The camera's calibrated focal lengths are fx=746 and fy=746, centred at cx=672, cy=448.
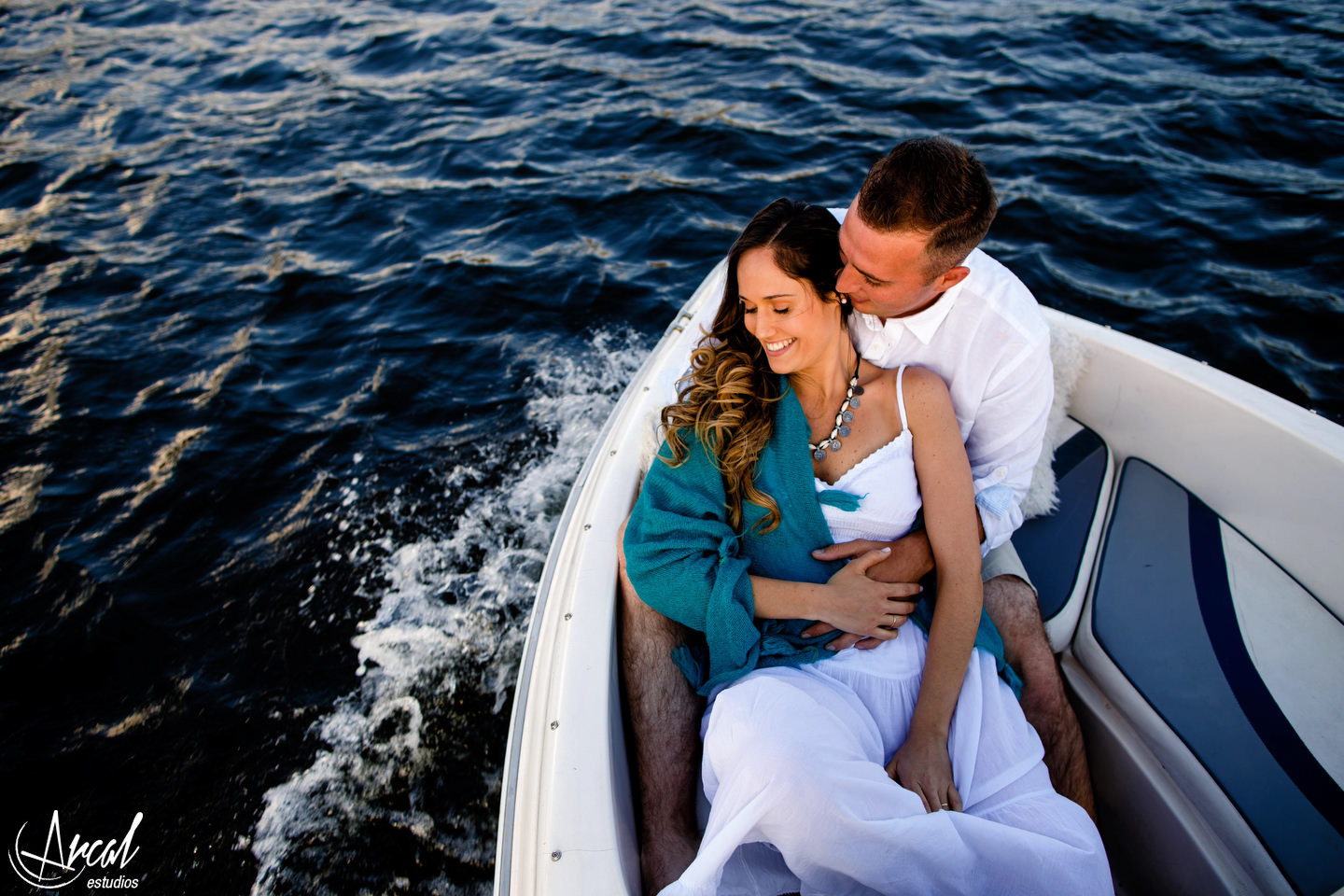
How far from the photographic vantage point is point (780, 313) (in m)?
1.84

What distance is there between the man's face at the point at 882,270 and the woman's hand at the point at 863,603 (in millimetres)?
631

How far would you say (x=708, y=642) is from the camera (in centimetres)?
184

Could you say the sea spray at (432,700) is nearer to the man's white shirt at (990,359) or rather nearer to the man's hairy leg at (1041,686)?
the man's hairy leg at (1041,686)

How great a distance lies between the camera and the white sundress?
1416 mm

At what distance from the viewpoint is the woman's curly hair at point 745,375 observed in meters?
1.82

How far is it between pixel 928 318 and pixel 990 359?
210 millimetres

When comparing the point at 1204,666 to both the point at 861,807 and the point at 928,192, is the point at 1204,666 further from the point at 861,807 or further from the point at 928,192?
the point at 928,192

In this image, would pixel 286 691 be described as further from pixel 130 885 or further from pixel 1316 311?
pixel 1316 311

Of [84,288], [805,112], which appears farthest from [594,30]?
[84,288]

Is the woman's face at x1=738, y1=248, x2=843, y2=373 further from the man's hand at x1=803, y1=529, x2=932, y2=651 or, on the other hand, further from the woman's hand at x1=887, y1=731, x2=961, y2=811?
the woman's hand at x1=887, y1=731, x2=961, y2=811

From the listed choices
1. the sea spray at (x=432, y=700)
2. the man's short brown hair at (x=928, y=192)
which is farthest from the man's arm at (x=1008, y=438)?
the sea spray at (x=432, y=700)

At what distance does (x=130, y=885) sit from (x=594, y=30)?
8878 millimetres

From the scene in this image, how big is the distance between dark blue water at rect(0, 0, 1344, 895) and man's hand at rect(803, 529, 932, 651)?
1.55 metres

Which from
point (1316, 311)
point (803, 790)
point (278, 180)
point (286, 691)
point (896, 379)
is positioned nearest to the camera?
point (803, 790)
